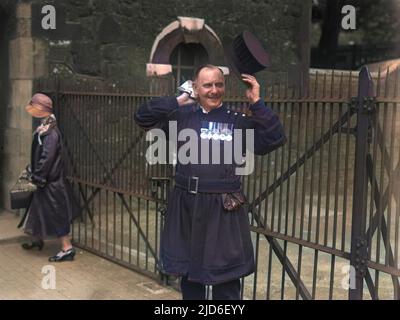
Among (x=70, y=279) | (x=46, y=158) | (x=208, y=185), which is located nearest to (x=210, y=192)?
(x=208, y=185)

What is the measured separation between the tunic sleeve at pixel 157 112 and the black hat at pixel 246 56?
44 centimetres

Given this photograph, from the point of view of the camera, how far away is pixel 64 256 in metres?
5.86

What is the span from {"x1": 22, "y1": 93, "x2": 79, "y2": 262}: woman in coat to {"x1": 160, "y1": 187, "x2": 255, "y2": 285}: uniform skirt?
260 centimetres

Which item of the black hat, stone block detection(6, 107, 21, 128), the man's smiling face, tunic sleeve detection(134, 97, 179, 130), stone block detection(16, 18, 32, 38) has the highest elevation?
stone block detection(16, 18, 32, 38)

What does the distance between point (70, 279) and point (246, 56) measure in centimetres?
303

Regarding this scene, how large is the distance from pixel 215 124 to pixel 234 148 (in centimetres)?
19

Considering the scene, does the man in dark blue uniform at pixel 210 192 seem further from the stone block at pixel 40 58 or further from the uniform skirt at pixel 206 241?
the stone block at pixel 40 58

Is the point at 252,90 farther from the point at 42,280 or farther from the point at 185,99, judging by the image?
the point at 42,280

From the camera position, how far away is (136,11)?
8.01m

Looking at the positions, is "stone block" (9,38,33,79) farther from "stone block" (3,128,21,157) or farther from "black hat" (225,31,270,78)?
"black hat" (225,31,270,78)

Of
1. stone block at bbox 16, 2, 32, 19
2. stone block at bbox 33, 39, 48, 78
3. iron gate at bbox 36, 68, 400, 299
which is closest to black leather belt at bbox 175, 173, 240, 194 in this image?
iron gate at bbox 36, 68, 400, 299

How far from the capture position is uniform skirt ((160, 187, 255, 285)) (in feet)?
11.0

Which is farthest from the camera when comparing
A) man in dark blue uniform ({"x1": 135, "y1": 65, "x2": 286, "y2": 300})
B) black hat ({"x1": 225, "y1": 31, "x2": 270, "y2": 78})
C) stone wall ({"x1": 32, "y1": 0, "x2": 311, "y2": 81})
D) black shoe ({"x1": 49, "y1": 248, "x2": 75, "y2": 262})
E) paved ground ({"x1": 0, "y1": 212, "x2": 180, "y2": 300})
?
stone wall ({"x1": 32, "y1": 0, "x2": 311, "y2": 81})

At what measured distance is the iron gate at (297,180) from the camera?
11.5 ft
